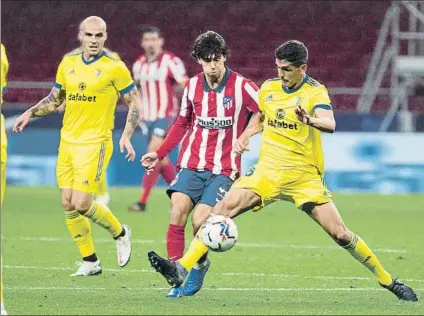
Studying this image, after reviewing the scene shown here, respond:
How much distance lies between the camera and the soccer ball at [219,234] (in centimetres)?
786

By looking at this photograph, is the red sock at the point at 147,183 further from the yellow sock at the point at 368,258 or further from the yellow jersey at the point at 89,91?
the yellow sock at the point at 368,258

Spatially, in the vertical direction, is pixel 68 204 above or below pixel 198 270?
above

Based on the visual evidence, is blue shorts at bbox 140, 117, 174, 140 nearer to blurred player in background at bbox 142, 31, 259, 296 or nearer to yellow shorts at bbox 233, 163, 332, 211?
blurred player in background at bbox 142, 31, 259, 296

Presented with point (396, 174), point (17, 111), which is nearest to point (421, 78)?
point (396, 174)

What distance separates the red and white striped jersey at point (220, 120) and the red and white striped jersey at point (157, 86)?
7.15m

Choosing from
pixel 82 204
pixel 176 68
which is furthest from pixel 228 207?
pixel 176 68

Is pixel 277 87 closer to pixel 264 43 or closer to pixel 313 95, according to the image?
pixel 313 95

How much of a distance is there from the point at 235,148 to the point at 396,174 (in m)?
11.1

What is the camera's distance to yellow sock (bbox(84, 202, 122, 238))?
991cm

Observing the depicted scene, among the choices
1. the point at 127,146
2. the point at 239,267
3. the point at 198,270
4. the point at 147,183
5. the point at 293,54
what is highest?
the point at 293,54

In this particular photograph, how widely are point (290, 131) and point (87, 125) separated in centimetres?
227

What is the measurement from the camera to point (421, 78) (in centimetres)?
2394

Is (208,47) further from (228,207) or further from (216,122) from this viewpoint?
(228,207)

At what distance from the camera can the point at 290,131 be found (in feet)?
27.6
